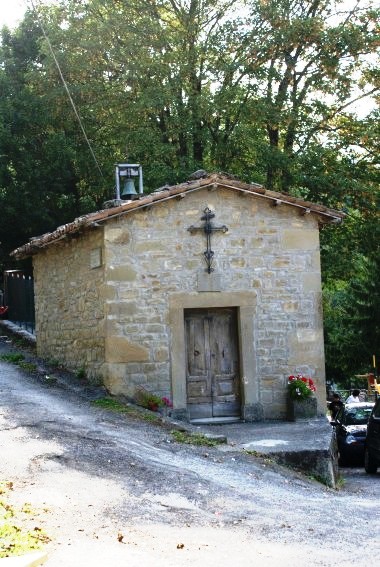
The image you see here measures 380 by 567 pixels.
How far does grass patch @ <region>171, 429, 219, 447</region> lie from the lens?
37.9 ft

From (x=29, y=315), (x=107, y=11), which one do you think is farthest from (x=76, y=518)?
(x=107, y=11)

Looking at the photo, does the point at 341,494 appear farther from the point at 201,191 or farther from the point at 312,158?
the point at 312,158

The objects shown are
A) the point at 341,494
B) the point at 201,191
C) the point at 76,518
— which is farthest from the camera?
the point at 201,191

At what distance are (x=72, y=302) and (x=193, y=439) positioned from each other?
5327 mm

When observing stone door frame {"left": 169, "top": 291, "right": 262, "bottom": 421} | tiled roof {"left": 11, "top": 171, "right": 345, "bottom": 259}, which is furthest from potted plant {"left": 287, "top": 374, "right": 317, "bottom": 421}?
tiled roof {"left": 11, "top": 171, "right": 345, "bottom": 259}

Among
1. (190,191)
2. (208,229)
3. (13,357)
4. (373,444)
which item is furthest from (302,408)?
(13,357)

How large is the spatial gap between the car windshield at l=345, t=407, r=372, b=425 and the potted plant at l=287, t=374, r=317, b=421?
303 cm

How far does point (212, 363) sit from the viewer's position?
15102mm

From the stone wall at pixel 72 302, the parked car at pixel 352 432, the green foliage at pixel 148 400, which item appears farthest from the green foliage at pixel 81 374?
the parked car at pixel 352 432

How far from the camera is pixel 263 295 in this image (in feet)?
49.2

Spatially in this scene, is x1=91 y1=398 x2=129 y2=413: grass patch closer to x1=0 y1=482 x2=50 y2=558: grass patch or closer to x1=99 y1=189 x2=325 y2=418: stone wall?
x1=99 y1=189 x2=325 y2=418: stone wall

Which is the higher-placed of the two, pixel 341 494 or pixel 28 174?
pixel 28 174

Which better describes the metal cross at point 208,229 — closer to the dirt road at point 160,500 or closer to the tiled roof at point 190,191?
the tiled roof at point 190,191

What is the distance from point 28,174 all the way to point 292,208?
1328 cm
